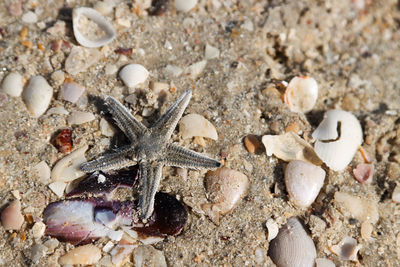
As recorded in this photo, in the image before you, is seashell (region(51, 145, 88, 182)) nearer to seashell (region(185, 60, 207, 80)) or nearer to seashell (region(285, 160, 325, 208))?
seashell (region(185, 60, 207, 80))

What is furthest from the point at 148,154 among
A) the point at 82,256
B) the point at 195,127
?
the point at 82,256

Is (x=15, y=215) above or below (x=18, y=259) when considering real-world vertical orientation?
above

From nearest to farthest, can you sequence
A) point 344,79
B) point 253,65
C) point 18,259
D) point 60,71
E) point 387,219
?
point 18,259, point 387,219, point 60,71, point 253,65, point 344,79

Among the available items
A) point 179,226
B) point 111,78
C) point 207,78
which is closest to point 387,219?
point 179,226

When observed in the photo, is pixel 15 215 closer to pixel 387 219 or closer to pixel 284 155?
pixel 284 155

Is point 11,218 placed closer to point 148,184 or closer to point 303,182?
point 148,184

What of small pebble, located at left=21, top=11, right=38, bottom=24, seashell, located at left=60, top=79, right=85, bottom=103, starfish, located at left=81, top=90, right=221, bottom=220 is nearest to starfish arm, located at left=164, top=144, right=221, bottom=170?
starfish, located at left=81, top=90, right=221, bottom=220
